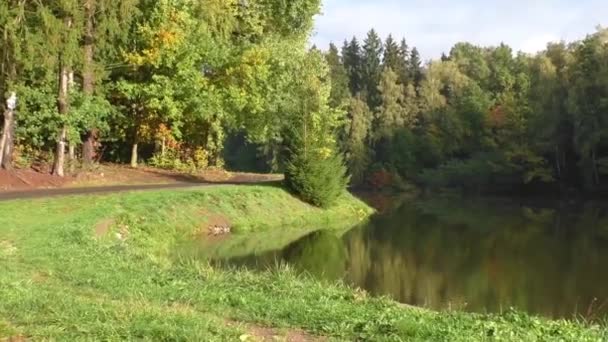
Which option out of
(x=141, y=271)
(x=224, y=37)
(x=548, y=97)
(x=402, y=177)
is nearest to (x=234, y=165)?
(x=402, y=177)

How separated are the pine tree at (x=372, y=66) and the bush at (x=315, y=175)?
5244cm

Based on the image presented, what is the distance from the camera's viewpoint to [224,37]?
115 feet

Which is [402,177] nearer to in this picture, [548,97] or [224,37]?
[548,97]

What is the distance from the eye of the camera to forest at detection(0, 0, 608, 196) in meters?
27.3

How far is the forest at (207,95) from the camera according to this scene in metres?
27.3

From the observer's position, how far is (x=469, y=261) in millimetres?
21906

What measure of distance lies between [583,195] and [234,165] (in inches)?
1676

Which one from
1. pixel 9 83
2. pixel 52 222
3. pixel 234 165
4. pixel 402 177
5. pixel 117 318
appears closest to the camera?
pixel 117 318

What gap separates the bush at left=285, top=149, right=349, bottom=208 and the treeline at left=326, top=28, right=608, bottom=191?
2763 centimetres

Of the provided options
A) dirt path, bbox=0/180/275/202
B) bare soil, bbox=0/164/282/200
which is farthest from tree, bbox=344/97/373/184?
dirt path, bbox=0/180/275/202

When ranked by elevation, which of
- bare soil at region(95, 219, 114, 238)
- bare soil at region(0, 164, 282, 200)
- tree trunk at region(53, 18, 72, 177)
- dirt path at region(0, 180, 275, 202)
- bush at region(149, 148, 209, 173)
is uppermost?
tree trunk at region(53, 18, 72, 177)

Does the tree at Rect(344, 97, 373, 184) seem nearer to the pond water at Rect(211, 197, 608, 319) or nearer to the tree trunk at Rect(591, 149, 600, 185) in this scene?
the tree trunk at Rect(591, 149, 600, 185)

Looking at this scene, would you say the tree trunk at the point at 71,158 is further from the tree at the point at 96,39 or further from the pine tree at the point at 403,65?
the pine tree at the point at 403,65

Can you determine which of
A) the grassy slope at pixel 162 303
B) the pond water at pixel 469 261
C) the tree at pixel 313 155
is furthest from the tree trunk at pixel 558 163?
the grassy slope at pixel 162 303
